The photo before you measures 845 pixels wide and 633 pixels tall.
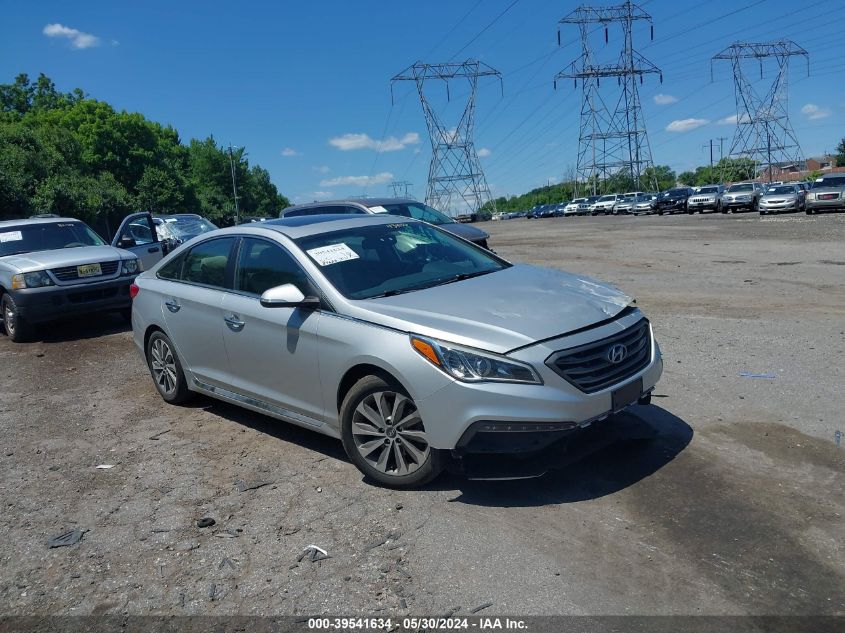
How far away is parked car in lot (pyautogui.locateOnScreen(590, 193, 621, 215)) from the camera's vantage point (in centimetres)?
6406

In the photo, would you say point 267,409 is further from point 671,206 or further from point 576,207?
point 576,207

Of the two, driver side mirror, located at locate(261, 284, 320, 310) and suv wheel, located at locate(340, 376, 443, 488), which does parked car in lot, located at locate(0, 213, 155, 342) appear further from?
suv wheel, located at locate(340, 376, 443, 488)

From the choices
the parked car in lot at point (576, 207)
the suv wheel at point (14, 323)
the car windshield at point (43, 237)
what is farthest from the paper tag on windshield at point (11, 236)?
the parked car in lot at point (576, 207)

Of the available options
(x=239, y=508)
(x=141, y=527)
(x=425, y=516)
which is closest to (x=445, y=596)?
(x=425, y=516)

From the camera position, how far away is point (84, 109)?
199 feet

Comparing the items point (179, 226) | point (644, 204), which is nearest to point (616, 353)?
point (179, 226)

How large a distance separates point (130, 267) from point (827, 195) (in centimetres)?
3029

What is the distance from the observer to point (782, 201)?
117 feet

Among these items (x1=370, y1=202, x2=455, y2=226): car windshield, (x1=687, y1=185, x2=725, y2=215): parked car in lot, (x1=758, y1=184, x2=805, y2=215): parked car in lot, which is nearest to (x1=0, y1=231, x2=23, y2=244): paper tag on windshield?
(x1=370, y1=202, x2=455, y2=226): car windshield

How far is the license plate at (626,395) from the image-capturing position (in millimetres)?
4328

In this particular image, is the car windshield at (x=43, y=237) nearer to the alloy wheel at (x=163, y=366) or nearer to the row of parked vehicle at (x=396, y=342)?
the row of parked vehicle at (x=396, y=342)

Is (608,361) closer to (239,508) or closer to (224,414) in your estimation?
(239,508)

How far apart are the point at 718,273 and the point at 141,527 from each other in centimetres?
1198

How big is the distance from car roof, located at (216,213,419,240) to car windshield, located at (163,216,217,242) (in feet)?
38.4
